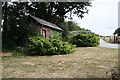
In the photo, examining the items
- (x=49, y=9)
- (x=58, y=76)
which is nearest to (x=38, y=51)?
(x=58, y=76)

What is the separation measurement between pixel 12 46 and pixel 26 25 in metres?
2.39

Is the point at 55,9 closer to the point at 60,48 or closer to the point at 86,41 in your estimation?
the point at 86,41

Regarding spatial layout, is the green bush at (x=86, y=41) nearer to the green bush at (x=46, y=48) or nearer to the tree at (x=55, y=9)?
the tree at (x=55, y=9)

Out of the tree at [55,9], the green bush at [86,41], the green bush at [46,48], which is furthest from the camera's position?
the tree at [55,9]

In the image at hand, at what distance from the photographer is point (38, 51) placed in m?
14.3

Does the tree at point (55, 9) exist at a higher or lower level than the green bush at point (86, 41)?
higher

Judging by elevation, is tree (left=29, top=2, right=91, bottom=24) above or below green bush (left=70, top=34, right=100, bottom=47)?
above

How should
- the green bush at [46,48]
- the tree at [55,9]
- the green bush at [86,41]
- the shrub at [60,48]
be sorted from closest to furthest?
the green bush at [46,48]
the shrub at [60,48]
the green bush at [86,41]
the tree at [55,9]

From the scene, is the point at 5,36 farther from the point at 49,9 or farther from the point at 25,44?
the point at 49,9

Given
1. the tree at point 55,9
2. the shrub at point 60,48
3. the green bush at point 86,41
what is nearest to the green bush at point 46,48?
the shrub at point 60,48

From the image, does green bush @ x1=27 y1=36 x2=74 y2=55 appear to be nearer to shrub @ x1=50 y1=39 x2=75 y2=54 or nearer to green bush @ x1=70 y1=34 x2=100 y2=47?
shrub @ x1=50 y1=39 x2=75 y2=54

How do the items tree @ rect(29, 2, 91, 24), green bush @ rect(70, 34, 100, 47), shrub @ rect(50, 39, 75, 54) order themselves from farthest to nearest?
tree @ rect(29, 2, 91, 24) < green bush @ rect(70, 34, 100, 47) < shrub @ rect(50, 39, 75, 54)

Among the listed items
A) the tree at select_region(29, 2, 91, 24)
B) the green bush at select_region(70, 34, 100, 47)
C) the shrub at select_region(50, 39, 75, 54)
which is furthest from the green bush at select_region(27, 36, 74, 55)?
the tree at select_region(29, 2, 91, 24)

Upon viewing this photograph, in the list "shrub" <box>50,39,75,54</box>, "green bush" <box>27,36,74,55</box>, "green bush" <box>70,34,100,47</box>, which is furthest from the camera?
"green bush" <box>70,34,100,47</box>
